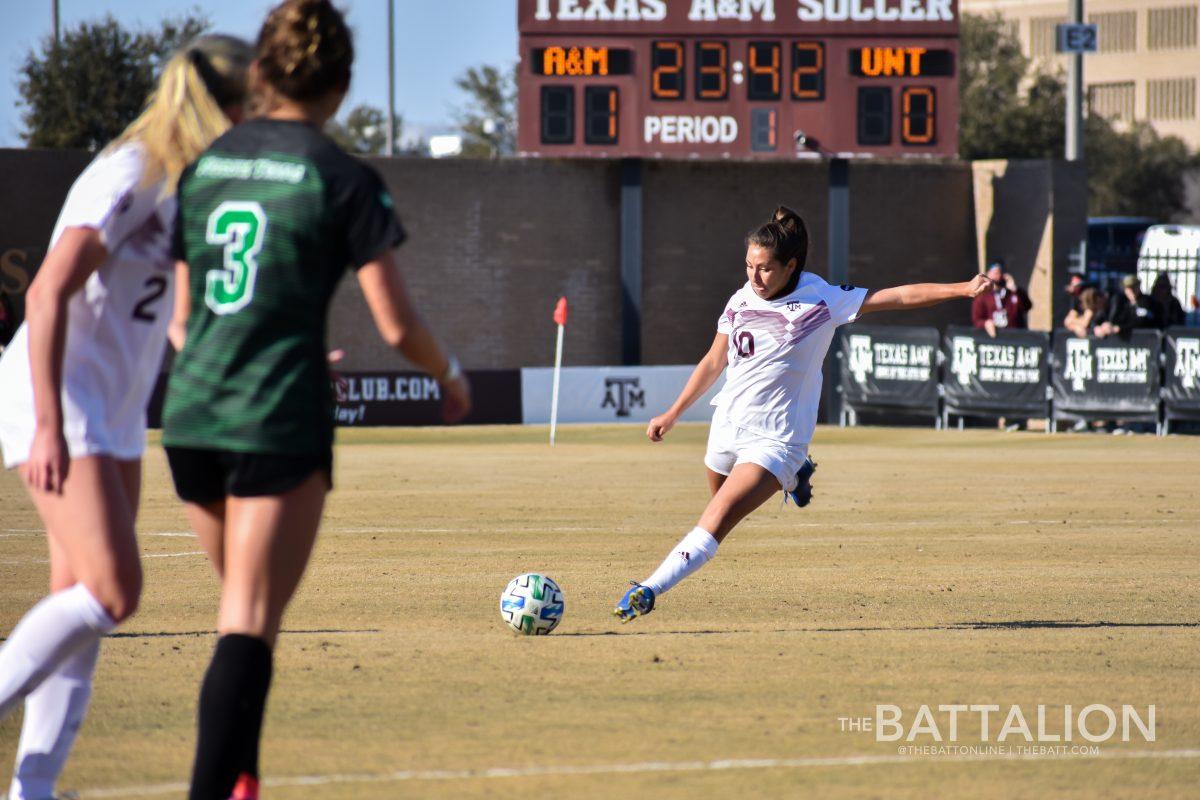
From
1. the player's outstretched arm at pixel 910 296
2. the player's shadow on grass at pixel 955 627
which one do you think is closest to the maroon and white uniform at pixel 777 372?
the player's outstretched arm at pixel 910 296

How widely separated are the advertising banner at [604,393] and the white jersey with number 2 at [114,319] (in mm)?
22517

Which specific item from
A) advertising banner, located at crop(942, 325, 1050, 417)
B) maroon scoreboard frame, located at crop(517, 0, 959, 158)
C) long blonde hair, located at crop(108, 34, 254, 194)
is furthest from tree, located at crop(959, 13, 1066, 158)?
long blonde hair, located at crop(108, 34, 254, 194)

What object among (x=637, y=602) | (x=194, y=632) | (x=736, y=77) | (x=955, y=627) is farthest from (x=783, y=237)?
(x=736, y=77)

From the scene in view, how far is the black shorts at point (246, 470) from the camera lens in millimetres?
4129

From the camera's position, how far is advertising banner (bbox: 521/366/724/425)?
2734 cm

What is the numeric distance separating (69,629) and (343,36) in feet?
5.53

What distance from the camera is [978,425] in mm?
26422

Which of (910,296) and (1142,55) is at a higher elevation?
(1142,55)

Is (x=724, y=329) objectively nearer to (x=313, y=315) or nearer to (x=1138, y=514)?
(x=313, y=315)

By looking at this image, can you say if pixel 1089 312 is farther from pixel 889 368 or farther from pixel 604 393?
pixel 604 393

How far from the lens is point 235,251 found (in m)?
4.16

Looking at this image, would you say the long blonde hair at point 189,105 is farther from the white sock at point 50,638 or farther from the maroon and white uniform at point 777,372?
the maroon and white uniform at point 777,372

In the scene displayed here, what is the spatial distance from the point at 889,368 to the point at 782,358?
743 inches

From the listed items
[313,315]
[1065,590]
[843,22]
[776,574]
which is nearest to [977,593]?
[1065,590]
